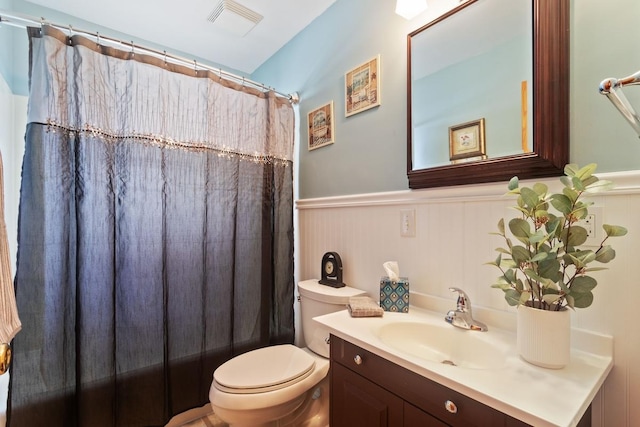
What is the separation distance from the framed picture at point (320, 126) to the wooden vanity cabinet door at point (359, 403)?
1231mm

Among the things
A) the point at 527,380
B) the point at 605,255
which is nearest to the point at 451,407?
the point at 527,380

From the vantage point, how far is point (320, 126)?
5.82ft

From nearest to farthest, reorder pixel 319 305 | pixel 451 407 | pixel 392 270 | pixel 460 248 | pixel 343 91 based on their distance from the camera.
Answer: pixel 451 407, pixel 460 248, pixel 392 270, pixel 319 305, pixel 343 91

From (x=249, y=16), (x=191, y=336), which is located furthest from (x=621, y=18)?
(x=191, y=336)

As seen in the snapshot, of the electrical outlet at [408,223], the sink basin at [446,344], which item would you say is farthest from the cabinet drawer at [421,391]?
the electrical outlet at [408,223]

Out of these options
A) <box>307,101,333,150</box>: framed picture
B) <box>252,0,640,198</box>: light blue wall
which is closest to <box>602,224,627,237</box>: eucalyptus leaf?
<box>252,0,640,198</box>: light blue wall

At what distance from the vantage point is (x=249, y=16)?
1741mm

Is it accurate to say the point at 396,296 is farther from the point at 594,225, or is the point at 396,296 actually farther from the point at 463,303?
the point at 594,225

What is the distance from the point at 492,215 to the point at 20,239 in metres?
1.83

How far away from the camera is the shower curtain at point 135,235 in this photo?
118 cm

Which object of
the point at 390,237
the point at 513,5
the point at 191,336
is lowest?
the point at 191,336

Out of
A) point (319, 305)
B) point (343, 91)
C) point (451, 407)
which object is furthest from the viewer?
point (343, 91)

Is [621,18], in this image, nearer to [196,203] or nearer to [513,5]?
[513,5]

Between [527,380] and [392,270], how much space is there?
0.59 meters
